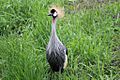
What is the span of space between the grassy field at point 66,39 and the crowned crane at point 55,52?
0.09 m

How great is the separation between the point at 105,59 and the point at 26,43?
85cm

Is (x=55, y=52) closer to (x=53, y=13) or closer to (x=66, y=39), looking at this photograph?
(x=53, y=13)

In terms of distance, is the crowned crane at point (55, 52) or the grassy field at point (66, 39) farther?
the grassy field at point (66, 39)

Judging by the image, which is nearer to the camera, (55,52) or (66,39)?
(55,52)

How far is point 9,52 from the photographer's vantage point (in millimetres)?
3277

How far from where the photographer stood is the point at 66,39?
12.2 ft

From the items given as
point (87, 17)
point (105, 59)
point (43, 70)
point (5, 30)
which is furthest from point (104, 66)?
point (5, 30)

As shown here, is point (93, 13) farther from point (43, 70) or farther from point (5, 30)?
point (43, 70)

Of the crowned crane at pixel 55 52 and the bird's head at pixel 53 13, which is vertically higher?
the bird's head at pixel 53 13

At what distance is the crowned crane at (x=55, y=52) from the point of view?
303 cm

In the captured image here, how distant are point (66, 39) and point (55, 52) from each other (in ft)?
2.20

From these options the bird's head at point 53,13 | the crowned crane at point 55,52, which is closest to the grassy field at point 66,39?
the crowned crane at point 55,52

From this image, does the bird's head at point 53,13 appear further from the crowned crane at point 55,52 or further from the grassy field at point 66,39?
the grassy field at point 66,39

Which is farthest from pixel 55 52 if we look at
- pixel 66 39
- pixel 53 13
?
pixel 66 39
